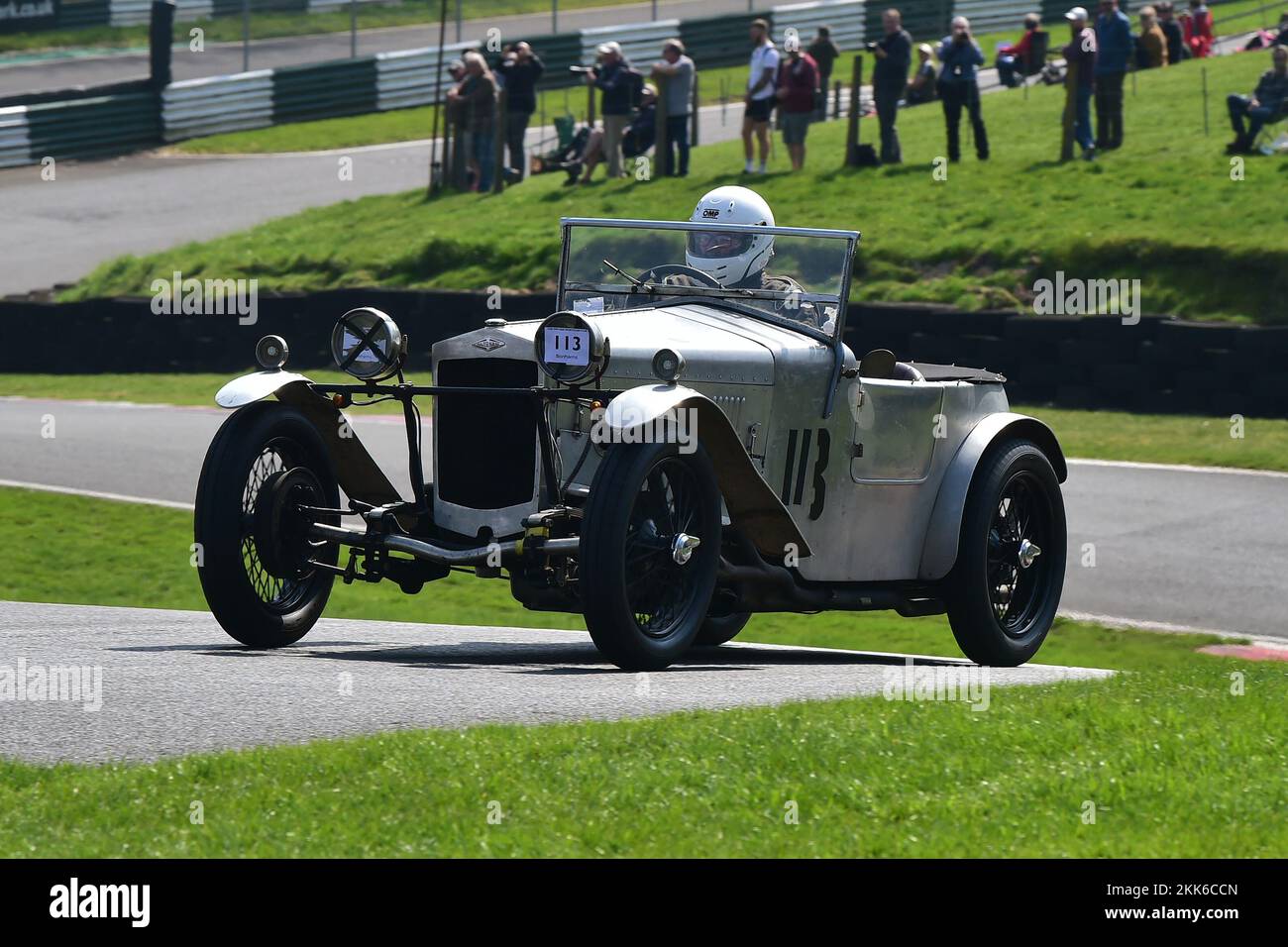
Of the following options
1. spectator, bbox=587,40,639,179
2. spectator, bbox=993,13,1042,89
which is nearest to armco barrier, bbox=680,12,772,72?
spectator, bbox=993,13,1042,89

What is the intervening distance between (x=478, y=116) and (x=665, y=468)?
17.9 meters

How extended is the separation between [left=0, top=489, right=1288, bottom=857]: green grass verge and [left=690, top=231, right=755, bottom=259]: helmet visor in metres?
2.51

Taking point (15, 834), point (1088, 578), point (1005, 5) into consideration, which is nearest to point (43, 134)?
point (1005, 5)

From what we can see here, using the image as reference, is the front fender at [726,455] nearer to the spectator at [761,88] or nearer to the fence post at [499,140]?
the spectator at [761,88]

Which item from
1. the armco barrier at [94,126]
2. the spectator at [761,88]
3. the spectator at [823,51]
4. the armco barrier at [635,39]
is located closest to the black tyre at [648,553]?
the spectator at [761,88]

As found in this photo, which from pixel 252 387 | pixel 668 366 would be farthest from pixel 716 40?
pixel 668 366

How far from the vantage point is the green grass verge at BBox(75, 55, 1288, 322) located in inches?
692

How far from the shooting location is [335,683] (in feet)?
22.0

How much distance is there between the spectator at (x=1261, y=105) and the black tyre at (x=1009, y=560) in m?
12.6

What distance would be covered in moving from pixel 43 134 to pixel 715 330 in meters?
24.3

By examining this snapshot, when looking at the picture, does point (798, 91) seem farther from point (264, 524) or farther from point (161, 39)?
point (264, 524)

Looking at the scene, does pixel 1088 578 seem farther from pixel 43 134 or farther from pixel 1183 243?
pixel 43 134
